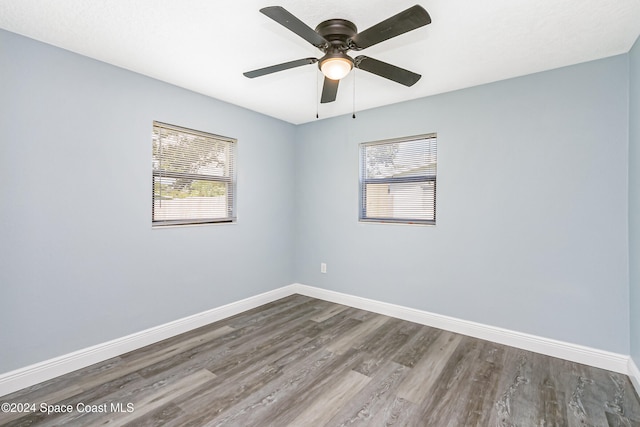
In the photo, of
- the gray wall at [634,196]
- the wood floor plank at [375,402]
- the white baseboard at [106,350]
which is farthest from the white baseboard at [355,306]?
the wood floor plank at [375,402]

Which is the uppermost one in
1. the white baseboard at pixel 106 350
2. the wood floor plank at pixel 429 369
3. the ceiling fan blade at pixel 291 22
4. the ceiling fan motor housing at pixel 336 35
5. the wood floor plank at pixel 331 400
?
the ceiling fan motor housing at pixel 336 35

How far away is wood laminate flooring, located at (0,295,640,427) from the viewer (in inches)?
73.0

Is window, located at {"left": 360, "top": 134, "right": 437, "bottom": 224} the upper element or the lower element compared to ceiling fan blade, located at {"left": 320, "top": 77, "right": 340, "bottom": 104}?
lower

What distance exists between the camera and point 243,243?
12.2ft

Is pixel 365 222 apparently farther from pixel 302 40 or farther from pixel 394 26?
pixel 394 26

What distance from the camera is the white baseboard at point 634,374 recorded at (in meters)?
2.09

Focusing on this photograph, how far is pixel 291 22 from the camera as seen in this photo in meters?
1.53

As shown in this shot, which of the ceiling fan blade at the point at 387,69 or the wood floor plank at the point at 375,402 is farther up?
the ceiling fan blade at the point at 387,69

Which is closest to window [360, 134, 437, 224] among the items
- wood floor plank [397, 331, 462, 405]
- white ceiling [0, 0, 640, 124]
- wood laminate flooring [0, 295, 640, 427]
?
white ceiling [0, 0, 640, 124]

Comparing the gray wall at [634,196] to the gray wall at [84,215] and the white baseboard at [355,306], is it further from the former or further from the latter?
the gray wall at [84,215]

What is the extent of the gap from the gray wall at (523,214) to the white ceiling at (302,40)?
0.95ft

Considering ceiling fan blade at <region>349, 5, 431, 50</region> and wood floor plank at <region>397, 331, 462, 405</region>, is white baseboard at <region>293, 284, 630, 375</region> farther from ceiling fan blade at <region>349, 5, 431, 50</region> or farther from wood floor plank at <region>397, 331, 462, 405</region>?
ceiling fan blade at <region>349, 5, 431, 50</region>

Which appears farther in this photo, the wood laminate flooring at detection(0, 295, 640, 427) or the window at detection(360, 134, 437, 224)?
the window at detection(360, 134, 437, 224)

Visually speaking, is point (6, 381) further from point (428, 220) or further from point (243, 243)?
point (428, 220)
